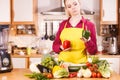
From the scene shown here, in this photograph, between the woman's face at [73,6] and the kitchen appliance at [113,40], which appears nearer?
the woman's face at [73,6]


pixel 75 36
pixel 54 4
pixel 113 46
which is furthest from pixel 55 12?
pixel 75 36

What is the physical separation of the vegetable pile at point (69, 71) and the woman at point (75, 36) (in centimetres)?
27

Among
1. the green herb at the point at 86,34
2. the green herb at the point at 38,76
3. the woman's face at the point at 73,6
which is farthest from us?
the woman's face at the point at 73,6

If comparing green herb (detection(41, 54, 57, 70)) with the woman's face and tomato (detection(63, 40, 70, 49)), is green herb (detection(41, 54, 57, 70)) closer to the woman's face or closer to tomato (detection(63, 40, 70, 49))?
tomato (detection(63, 40, 70, 49))

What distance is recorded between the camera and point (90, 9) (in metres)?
4.79

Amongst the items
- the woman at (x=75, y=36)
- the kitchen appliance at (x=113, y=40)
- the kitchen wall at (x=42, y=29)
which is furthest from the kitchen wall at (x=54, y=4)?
the woman at (x=75, y=36)

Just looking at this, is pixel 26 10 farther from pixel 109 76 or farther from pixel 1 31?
pixel 109 76

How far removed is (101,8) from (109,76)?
7.62ft

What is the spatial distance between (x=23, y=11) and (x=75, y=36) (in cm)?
193

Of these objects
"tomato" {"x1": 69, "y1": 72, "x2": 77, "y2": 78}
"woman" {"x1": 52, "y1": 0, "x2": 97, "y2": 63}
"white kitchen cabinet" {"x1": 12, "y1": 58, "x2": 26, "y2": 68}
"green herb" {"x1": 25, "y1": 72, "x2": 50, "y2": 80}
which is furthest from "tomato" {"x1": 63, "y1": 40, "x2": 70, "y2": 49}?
"white kitchen cabinet" {"x1": 12, "y1": 58, "x2": 26, "y2": 68}

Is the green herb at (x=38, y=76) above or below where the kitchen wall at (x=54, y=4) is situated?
below

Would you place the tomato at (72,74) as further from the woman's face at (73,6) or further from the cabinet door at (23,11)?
the cabinet door at (23,11)

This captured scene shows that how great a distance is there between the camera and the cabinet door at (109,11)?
447cm

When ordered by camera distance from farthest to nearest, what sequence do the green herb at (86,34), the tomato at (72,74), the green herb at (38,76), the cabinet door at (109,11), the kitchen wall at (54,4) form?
the kitchen wall at (54,4), the cabinet door at (109,11), the green herb at (86,34), the tomato at (72,74), the green herb at (38,76)
